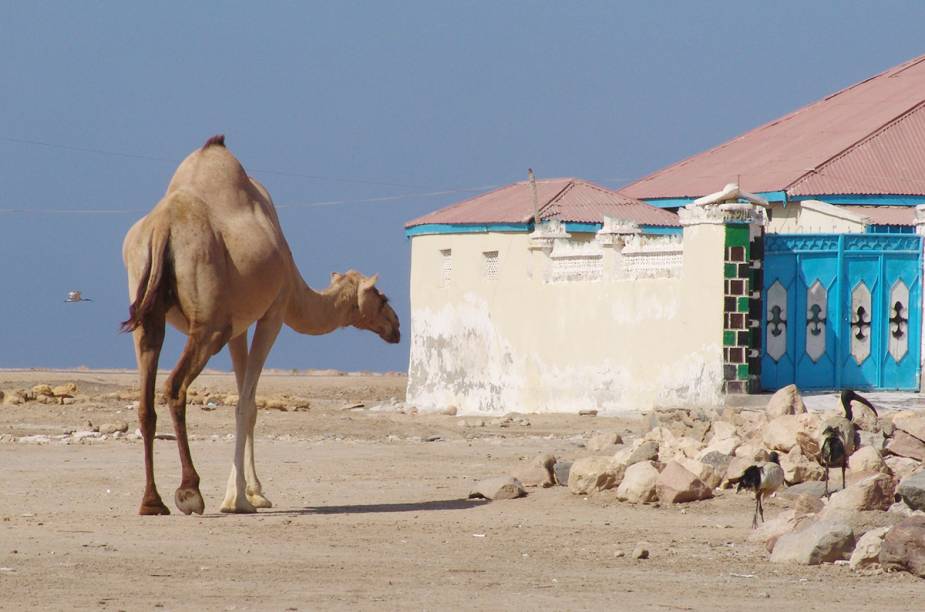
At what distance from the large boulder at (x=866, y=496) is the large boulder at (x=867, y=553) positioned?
1.25 meters

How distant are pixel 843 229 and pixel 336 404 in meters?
9.49

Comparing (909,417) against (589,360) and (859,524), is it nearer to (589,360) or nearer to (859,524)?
(859,524)

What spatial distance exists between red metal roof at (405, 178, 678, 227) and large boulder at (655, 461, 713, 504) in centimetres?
1323

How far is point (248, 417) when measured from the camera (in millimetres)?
11812

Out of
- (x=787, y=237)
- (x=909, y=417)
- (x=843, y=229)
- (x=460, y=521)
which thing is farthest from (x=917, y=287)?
(x=460, y=521)

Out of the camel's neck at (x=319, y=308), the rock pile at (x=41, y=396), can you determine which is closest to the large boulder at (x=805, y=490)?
the camel's neck at (x=319, y=308)

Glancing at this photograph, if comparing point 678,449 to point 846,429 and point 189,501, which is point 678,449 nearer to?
point 846,429

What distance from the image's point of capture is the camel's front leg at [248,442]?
1182 centimetres

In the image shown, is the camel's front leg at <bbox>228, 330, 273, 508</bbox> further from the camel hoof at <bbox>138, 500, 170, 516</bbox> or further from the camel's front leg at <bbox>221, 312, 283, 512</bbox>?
the camel hoof at <bbox>138, 500, 170, 516</bbox>

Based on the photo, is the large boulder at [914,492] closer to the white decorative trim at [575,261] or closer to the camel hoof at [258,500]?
the camel hoof at [258,500]

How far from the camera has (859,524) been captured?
9.73 metres

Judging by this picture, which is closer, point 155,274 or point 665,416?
point 155,274

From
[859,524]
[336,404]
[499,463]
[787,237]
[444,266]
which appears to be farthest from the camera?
[336,404]

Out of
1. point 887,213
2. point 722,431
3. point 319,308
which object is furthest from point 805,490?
point 887,213
